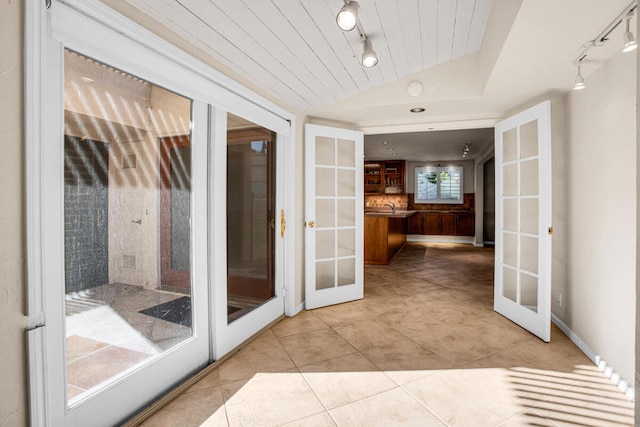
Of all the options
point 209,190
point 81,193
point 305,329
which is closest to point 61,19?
point 81,193

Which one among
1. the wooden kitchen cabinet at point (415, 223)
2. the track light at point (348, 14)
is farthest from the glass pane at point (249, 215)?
the wooden kitchen cabinet at point (415, 223)

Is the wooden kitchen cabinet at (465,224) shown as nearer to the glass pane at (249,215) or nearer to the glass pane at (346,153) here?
the glass pane at (346,153)

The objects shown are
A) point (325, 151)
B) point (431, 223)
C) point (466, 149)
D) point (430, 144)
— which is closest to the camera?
point (325, 151)

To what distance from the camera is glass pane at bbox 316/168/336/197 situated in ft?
12.1

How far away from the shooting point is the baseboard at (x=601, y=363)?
1.99m

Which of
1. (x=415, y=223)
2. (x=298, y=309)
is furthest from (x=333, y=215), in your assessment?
(x=415, y=223)

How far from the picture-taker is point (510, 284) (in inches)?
131

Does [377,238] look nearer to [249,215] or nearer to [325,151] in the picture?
[325,151]

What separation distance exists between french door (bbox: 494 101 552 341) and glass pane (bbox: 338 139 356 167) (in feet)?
5.19

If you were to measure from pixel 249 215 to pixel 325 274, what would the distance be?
1.31m

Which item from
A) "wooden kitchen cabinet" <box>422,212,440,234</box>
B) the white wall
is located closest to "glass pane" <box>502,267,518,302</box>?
the white wall

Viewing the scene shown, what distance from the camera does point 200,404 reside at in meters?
1.90

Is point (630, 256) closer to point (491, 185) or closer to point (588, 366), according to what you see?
point (588, 366)

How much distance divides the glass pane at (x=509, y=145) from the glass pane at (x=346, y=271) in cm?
201
